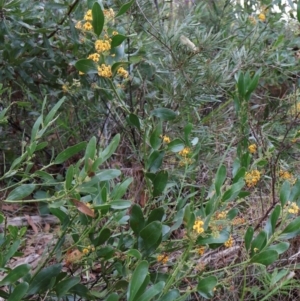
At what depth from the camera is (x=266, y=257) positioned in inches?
43.3

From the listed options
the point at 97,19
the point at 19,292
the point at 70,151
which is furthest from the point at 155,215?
the point at 97,19

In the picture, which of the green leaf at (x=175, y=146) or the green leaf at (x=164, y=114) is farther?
the green leaf at (x=164, y=114)

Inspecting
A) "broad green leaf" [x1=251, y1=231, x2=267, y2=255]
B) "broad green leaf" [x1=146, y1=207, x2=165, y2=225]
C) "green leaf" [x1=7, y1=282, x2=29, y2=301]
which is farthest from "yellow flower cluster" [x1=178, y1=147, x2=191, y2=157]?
"green leaf" [x1=7, y1=282, x2=29, y2=301]

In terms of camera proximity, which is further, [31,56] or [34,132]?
[31,56]

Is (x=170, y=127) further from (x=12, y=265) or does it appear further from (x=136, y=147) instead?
(x=12, y=265)

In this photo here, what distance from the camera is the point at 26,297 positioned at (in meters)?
1.22

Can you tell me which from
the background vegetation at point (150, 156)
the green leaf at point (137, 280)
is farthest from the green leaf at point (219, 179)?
the green leaf at point (137, 280)

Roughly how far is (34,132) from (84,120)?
98 cm

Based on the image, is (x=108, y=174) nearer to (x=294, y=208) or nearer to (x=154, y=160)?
(x=154, y=160)

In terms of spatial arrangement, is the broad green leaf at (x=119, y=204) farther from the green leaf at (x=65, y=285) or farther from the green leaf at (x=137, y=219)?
the green leaf at (x=65, y=285)

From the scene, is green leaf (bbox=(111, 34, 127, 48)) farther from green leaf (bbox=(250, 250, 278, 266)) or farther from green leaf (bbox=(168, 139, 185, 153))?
green leaf (bbox=(250, 250, 278, 266))

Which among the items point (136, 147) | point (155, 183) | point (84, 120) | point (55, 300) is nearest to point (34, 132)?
point (155, 183)

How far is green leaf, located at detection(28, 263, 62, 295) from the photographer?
116cm

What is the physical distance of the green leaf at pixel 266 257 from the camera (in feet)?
3.55
